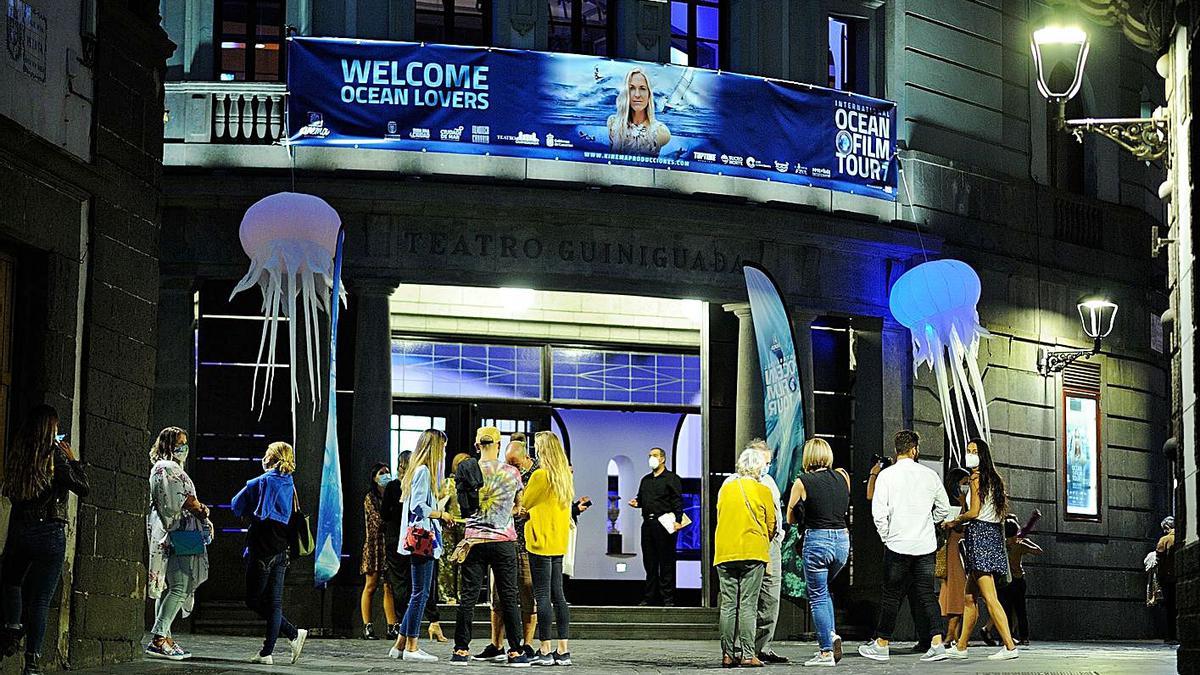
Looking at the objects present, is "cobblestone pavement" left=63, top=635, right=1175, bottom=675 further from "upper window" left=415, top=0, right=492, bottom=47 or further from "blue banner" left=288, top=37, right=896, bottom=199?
"upper window" left=415, top=0, right=492, bottom=47

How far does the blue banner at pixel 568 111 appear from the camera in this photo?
73.7 ft

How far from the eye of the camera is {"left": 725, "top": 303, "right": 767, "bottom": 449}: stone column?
23906mm

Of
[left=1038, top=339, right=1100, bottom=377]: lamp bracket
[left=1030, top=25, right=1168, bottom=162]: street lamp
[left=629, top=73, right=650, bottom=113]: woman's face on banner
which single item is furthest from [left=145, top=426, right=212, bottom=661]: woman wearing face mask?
[left=1038, top=339, right=1100, bottom=377]: lamp bracket

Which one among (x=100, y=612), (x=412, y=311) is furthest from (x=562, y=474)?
(x=412, y=311)

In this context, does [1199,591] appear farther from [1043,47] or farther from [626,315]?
[626,315]

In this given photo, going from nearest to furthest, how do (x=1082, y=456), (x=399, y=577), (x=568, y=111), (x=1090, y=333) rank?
(x=399, y=577), (x=568, y=111), (x=1090, y=333), (x=1082, y=456)

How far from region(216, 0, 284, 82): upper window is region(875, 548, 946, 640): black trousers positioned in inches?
379

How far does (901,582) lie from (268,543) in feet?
19.7

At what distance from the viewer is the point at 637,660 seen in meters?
18.2

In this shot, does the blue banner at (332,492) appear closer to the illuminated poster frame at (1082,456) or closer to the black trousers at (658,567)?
the black trousers at (658,567)

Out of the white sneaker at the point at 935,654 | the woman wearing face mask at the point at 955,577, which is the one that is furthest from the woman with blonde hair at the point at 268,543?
the woman wearing face mask at the point at 955,577

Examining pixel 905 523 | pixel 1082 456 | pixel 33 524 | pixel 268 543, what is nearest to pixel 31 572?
pixel 33 524

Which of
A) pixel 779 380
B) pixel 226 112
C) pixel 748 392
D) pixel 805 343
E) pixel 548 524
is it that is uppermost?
pixel 226 112

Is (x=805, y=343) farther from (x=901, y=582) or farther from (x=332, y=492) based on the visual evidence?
(x=332, y=492)
